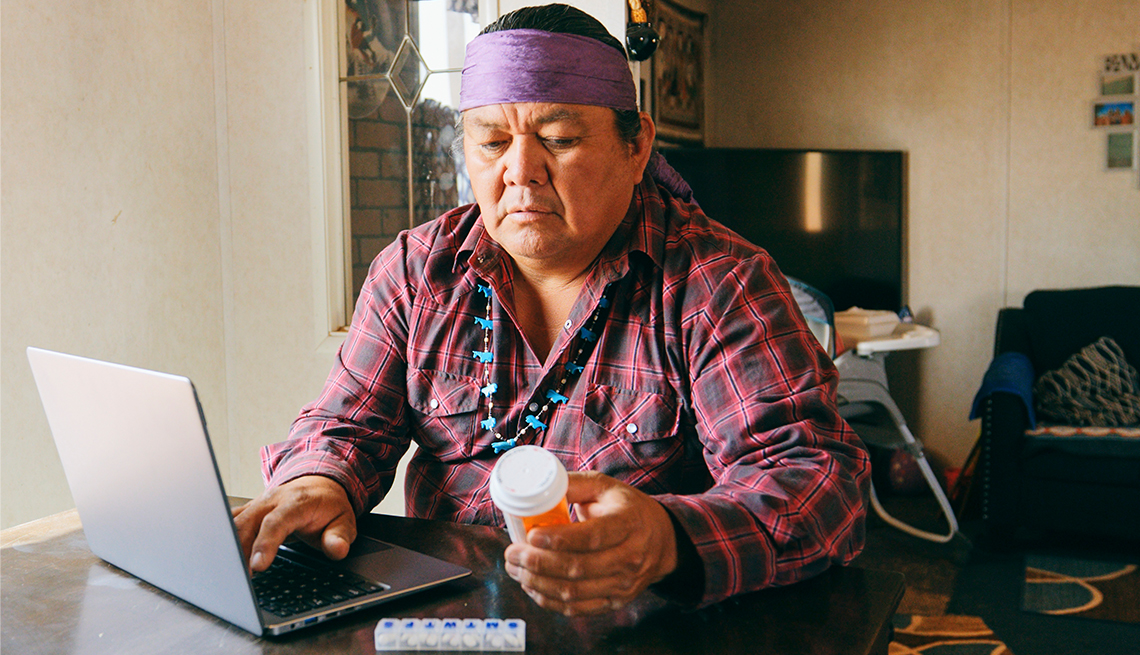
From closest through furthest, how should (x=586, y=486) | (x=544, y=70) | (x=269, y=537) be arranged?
1. (x=586, y=486)
2. (x=269, y=537)
3. (x=544, y=70)

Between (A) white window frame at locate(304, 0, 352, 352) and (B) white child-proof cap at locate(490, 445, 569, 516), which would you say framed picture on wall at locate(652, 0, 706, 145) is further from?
(B) white child-proof cap at locate(490, 445, 569, 516)

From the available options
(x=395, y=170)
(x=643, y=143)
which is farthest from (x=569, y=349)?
(x=395, y=170)

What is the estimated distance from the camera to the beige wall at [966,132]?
3.90 metres

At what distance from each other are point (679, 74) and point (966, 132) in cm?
137

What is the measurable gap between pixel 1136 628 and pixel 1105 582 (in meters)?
0.43

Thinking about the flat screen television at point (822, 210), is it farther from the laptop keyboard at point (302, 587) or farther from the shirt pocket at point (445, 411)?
the laptop keyboard at point (302, 587)

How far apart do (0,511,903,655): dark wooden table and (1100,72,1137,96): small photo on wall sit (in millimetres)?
3797

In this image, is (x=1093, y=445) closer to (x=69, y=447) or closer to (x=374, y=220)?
(x=374, y=220)

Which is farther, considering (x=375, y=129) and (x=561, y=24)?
(x=375, y=129)

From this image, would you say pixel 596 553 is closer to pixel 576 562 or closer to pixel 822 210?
pixel 576 562

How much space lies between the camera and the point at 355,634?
765 millimetres

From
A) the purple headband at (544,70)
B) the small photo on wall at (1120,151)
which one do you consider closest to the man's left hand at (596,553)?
the purple headband at (544,70)

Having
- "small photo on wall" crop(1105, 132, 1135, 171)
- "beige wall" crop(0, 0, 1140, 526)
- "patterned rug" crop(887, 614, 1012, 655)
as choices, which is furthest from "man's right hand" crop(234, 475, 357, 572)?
"small photo on wall" crop(1105, 132, 1135, 171)

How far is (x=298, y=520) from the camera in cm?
97
